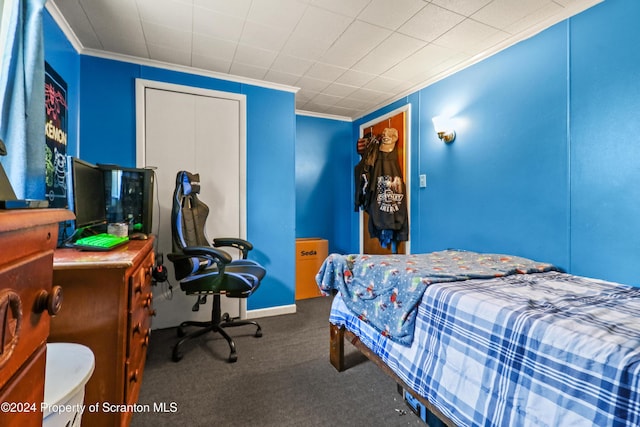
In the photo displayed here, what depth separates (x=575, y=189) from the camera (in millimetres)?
1806

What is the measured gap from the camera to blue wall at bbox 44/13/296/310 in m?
2.41

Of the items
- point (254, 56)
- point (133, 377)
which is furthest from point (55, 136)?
point (133, 377)

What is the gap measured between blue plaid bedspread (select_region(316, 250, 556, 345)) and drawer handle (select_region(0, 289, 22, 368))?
135 cm

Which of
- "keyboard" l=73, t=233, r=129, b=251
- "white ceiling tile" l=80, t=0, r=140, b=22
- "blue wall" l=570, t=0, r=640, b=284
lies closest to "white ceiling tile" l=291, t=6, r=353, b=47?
"white ceiling tile" l=80, t=0, r=140, b=22

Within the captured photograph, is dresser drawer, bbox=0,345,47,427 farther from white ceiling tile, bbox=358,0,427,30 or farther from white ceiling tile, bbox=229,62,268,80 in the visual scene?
white ceiling tile, bbox=229,62,268,80

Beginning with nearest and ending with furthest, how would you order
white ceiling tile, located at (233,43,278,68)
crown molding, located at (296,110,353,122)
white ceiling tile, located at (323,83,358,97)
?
white ceiling tile, located at (233,43,278,68)
white ceiling tile, located at (323,83,358,97)
crown molding, located at (296,110,353,122)

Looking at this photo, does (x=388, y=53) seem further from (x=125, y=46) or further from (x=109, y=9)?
(x=125, y=46)

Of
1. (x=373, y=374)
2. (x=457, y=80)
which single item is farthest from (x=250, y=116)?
(x=373, y=374)

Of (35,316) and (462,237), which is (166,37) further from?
(462,237)

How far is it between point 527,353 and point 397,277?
66cm

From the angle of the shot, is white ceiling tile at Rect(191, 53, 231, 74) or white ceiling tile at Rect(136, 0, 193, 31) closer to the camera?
white ceiling tile at Rect(136, 0, 193, 31)

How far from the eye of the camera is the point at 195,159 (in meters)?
2.72

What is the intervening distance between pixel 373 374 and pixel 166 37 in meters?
2.88

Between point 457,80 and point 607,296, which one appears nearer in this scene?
point 607,296
